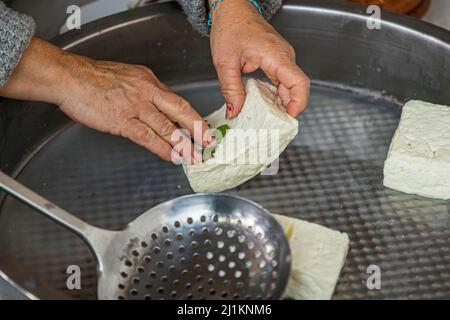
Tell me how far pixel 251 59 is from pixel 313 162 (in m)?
0.20

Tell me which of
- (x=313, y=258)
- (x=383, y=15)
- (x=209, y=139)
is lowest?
(x=313, y=258)

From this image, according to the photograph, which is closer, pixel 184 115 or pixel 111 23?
pixel 184 115

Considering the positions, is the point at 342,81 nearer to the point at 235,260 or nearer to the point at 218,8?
the point at 218,8

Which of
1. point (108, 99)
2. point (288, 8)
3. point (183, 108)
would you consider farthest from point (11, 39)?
point (288, 8)

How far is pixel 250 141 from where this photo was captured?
85 cm

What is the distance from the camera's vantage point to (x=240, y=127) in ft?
2.86

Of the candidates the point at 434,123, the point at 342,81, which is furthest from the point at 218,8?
the point at 434,123

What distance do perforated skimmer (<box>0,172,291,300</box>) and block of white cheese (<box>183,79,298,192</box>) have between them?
85mm

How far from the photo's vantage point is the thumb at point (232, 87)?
0.88 metres

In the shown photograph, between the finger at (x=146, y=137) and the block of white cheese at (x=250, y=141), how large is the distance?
0.14 feet

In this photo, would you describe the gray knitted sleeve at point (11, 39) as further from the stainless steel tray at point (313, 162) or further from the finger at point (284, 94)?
the finger at point (284, 94)

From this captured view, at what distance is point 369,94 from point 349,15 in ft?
0.49

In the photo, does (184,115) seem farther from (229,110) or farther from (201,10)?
(201,10)

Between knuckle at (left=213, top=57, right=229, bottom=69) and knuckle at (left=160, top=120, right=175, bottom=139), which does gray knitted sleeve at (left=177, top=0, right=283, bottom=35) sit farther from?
knuckle at (left=160, top=120, right=175, bottom=139)
